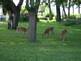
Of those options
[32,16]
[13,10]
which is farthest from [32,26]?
[13,10]

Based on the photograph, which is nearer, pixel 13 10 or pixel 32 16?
pixel 32 16

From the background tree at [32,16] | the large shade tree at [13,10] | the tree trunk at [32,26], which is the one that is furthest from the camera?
the large shade tree at [13,10]

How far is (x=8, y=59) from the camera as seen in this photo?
1234 centimetres

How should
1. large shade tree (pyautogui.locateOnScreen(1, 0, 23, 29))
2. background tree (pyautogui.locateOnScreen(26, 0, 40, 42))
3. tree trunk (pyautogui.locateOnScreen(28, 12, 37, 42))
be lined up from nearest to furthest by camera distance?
background tree (pyautogui.locateOnScreen(26, 0, 40, 42))
tree trunk (pyautogui.locateOnScreen(28, 12, 37, 42))
large shade tree (pyautogui.locateOnScreen(1, 0, 23, 29))

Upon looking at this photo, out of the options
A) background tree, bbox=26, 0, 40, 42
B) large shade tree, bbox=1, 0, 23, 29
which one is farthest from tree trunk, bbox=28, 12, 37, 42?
large shade tree, bbox=1, 0, 23, 29

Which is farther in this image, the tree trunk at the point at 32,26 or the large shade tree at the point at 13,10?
the large shade tree at the point at 13,10

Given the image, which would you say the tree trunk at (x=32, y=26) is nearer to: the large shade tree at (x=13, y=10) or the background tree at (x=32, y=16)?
the background tree at (x=32, y=16)

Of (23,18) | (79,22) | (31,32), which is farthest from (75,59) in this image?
(23,18)

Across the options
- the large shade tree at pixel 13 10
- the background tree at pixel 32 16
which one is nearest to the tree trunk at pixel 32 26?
the background tree at pixel 32 16

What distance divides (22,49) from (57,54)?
2.21 meters

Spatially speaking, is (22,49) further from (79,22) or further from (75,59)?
(79,22)

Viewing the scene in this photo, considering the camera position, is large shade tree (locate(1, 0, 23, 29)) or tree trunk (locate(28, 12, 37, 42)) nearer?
tree trunk (locate(28, 12, 37, 42))

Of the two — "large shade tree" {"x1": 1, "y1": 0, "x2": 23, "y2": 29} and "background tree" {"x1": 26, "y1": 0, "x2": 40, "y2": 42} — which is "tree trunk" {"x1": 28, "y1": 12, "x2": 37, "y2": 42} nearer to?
"background tree" {"x1": 26, "y1": 0, "x2": 40, "y2": 42}

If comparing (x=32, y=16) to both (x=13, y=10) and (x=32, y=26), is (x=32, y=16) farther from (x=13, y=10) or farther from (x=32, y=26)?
(x=13, y=10)
